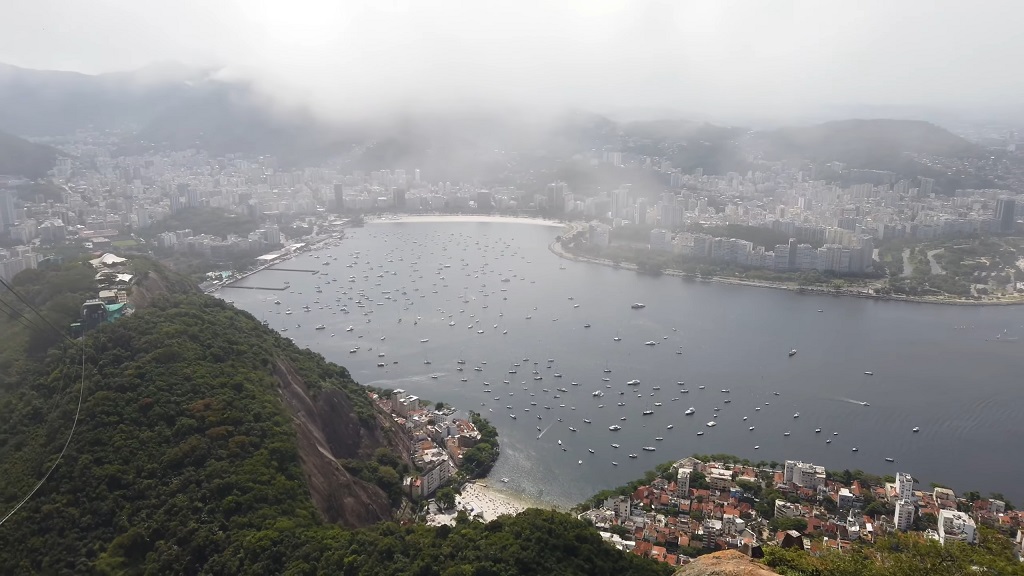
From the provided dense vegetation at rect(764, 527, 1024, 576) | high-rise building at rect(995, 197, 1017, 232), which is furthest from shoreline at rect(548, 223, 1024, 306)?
dense vegetation at rect(764, 527, 1024, 576)

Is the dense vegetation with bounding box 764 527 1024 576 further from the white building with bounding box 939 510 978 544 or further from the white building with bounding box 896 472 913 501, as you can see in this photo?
the white building with bounding box 896 472 913 501

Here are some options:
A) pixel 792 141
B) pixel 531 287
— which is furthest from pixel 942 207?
pixel 531 287

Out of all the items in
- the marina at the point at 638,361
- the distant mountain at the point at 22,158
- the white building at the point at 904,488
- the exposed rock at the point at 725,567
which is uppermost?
the distant mountain at the point at 22,158

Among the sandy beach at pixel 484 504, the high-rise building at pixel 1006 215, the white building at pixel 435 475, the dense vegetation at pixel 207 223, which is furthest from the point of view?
the high-rise building at pixel 1006 215

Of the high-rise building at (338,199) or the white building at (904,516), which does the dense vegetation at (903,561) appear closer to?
the white building at (904,516)

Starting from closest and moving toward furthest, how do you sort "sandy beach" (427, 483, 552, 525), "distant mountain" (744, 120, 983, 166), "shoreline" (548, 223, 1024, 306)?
1. "sandy beach" (427, 483, 552, 525)
2. "shoreline" (548, 223, 1024, 306)
3. "distant mountain" (744, 120, 983, 166)

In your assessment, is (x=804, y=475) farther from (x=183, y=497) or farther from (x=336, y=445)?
(x=183, y=497)

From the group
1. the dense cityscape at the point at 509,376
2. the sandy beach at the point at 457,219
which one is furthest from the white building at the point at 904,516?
the sandy beach at the point at 457,219
